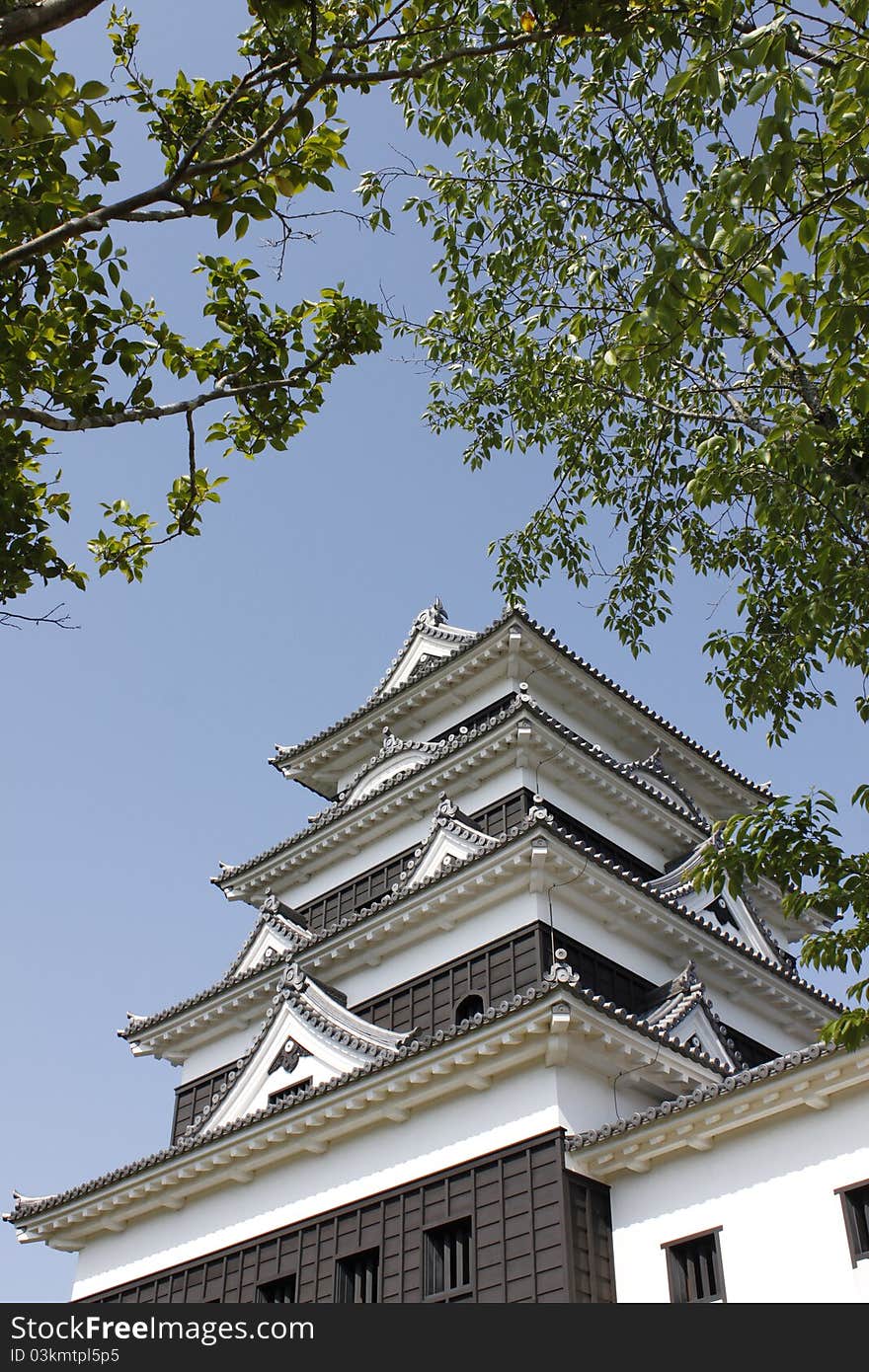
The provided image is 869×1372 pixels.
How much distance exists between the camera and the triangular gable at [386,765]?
22516mm

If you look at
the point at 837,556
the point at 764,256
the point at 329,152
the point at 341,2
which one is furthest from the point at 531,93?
the point at 837,556

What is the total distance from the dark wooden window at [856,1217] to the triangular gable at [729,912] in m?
7.78

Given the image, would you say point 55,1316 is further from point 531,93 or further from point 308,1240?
point 531,93

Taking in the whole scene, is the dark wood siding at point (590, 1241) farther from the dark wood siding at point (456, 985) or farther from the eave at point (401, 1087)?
the dark wood siding at point (456, 985)

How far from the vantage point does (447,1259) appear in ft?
47.9

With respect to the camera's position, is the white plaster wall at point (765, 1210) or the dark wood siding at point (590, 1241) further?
the dark wood siding at point (590, 1241)

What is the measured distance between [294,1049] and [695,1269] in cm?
750

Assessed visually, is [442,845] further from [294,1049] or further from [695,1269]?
[695,1269]

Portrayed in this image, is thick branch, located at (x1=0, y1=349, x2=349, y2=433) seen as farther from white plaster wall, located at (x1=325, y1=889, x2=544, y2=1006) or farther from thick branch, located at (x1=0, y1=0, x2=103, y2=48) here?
white plaster wall, located at (x1=325, y1=889, x2=544, y2=1006)

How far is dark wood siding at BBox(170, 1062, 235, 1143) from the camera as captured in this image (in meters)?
21.9

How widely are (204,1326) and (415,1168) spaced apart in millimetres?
4314

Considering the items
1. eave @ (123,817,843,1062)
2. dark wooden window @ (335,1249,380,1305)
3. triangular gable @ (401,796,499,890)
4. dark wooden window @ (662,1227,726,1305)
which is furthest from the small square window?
triangular gable @ (401,796,499,890)

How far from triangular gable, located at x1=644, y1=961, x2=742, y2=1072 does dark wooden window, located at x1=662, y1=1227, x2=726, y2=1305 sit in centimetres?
376

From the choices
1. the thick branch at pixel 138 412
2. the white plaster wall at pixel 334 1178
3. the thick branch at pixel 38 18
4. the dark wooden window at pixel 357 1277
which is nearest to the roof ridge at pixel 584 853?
the white plaster wall at pixel 334 1178
